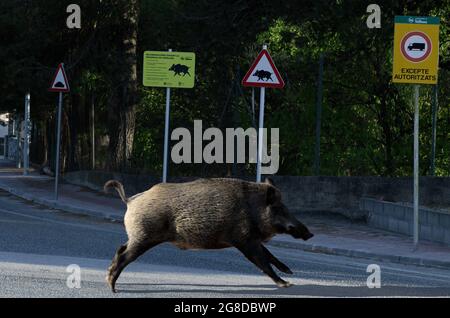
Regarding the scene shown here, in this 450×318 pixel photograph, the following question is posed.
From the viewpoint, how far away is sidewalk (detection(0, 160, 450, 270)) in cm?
1410

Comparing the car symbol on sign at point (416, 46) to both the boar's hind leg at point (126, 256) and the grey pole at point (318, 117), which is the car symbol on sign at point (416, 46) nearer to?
the grey pole at point (318, 117)

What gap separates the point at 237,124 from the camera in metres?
22.2

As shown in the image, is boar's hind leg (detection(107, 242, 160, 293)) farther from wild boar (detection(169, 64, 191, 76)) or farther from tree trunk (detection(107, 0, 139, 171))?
tree trunk (detection(107, 0, 139, 171))

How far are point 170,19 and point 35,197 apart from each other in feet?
16.8

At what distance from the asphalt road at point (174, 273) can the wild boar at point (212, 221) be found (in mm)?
558

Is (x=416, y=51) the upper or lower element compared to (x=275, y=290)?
upper

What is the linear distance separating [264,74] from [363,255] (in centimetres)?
401

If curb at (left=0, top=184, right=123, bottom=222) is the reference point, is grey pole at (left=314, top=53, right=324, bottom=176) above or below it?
above

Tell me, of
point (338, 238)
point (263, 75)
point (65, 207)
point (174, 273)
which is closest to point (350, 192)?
point (338, 238)

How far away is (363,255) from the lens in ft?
47.2

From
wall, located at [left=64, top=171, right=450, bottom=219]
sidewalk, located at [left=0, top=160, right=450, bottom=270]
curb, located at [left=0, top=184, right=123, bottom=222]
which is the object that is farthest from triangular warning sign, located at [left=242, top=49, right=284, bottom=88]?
curb, located at [left=0, top=184, right=123, bottom=222]

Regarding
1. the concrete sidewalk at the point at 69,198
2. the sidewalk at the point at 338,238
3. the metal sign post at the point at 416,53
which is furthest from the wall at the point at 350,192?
the metal sign post at the point at 416,53

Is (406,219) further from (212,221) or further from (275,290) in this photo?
(212,221)
